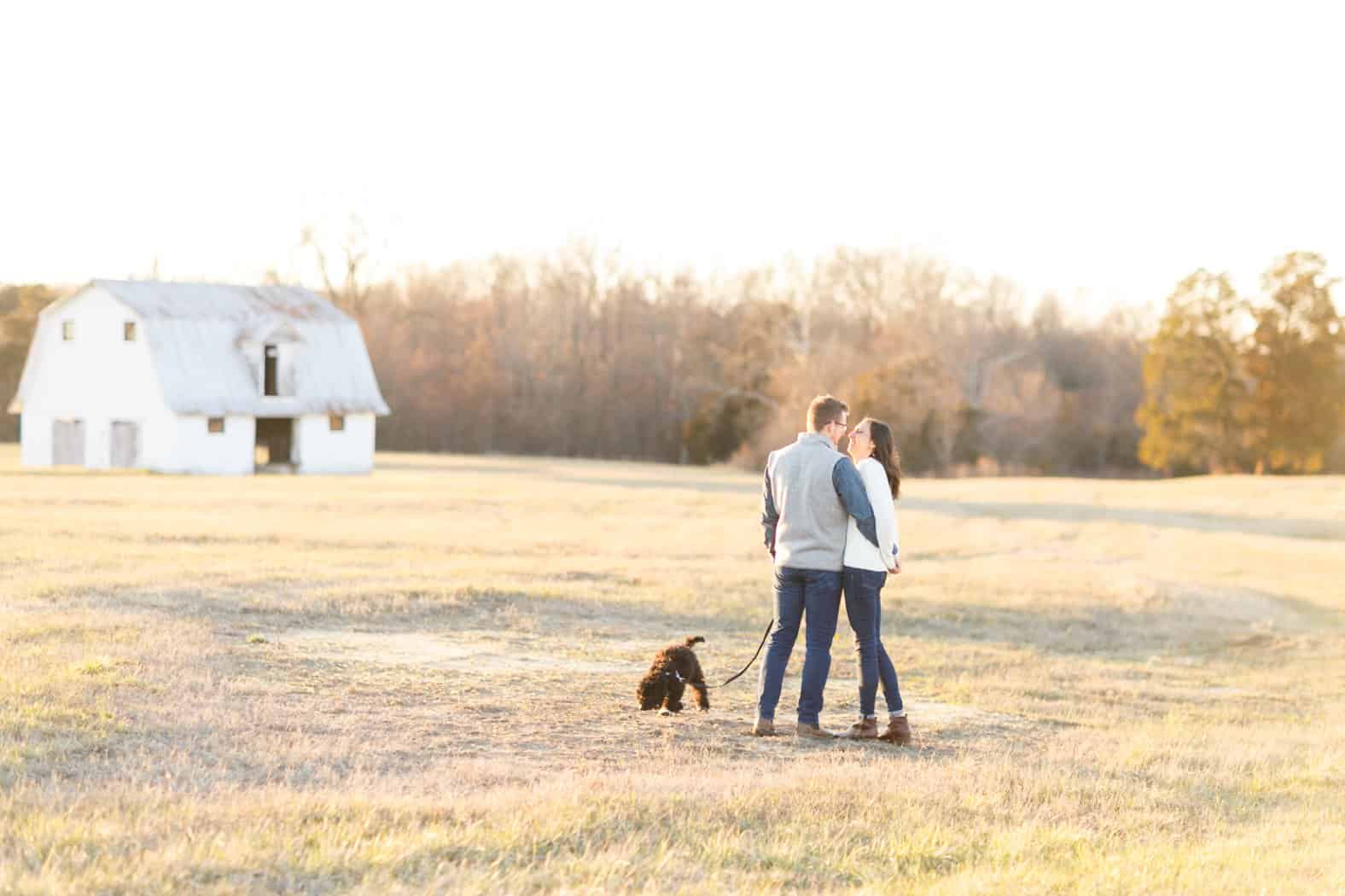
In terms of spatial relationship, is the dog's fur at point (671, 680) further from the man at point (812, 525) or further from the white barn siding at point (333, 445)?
the white barn siding at point (333, 445)

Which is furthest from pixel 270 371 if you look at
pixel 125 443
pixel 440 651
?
pixel 440 651

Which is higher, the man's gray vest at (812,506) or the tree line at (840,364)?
the tree line at (840,364)

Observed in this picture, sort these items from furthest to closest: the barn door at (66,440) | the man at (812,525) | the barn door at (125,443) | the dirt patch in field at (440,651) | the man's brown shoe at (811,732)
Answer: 1. the barn door at (66,440)
2. the barn door at (125,443)
3. the dirt patch in field at (440,651)
4. the man's brown shoe at (811,732)
5. the man at (812,525)

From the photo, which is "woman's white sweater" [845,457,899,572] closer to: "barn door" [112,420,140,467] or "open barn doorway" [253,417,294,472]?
"barn door" [112,420,140,467]

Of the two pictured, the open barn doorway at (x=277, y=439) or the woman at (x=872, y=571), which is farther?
the open barn doorway at (x=277, y=439)

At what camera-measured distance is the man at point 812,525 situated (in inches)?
391

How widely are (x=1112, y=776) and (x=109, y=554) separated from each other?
15.9 m

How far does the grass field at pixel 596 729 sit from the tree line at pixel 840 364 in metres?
41.6

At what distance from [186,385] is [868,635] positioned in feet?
148

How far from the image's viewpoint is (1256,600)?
1005 inches

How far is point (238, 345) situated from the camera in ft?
175

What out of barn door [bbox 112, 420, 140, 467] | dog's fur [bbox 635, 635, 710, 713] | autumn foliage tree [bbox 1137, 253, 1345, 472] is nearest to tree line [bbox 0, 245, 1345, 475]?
autumn foliage tree [bbox 1137, 253, 1345, 472]

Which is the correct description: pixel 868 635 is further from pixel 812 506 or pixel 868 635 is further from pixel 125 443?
pixel 125 443

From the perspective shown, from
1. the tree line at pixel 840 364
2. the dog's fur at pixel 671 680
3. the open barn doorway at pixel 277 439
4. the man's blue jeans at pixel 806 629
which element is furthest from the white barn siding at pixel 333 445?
the man's blue jeans at pixel 806 629
